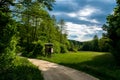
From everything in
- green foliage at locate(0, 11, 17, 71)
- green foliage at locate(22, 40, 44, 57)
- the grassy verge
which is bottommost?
green foliage at locate(22, 40, 44, 57)

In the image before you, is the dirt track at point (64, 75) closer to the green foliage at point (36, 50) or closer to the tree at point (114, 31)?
the tree at point (114, 31)

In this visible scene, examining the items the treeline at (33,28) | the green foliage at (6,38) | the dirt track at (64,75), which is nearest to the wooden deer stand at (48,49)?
the treeline at (33,28)

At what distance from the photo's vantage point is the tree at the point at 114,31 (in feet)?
118

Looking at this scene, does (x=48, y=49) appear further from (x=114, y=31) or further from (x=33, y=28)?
(x=114, y=31)

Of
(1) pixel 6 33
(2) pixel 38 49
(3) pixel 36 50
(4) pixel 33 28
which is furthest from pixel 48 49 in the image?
(1) pixel 6 33

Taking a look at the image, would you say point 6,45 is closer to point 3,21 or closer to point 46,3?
point 3,21

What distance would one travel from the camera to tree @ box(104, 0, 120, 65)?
36.0 metres

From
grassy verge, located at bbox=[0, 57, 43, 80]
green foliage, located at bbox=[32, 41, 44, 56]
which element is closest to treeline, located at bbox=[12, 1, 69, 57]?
green foliage, located at bbox=[32, 41, 44, 56]

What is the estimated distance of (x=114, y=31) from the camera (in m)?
36.7

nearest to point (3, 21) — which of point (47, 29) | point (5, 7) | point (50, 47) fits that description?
point (5, 7)

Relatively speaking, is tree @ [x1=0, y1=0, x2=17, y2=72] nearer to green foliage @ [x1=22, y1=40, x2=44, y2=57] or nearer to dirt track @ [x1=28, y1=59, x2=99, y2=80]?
dirt track @ [x1=28, y1=59, x2=99, y2=80]

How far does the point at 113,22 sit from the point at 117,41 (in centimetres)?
291

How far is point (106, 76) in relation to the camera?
25000 millimetres

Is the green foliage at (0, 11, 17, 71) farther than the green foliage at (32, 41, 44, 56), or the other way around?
the green foliage at (32, 41, 44, 56)
